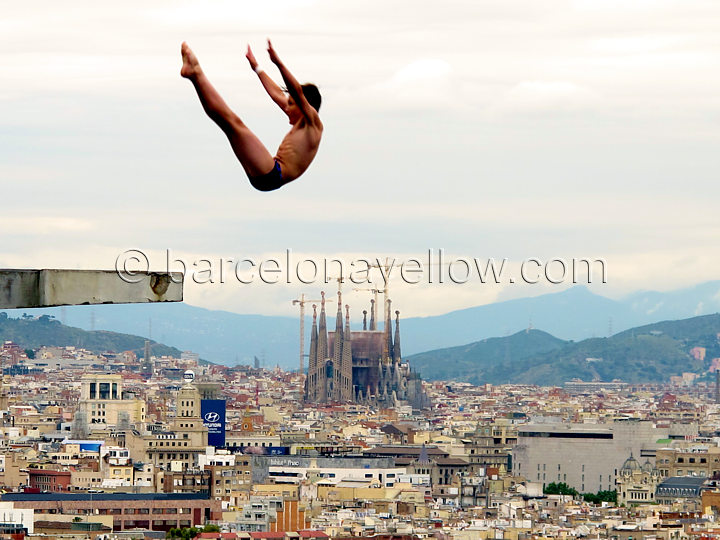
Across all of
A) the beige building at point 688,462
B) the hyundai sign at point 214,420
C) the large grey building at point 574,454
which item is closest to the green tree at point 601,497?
the beige building at point 688,462

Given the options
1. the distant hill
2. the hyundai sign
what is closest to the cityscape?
the hyundai sign

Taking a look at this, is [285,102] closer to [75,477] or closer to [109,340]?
[75,477]

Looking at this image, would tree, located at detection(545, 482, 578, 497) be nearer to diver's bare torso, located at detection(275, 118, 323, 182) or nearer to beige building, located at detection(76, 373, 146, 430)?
beige building, located at detection(76, 373, 146, 430)

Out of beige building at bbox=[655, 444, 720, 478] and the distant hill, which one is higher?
the distant hill

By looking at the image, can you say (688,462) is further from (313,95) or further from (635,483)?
(313,95)

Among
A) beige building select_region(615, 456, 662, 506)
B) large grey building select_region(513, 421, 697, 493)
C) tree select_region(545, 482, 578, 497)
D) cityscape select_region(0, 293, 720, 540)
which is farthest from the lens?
large grey building select_region(513, 421, 697, 493)

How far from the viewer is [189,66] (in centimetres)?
512

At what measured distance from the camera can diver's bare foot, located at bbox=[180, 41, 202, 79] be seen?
510 cm

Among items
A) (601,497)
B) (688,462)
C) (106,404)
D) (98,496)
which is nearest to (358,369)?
(106,404)

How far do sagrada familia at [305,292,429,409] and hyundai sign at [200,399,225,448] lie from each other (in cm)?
3986

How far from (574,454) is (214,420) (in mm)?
14510

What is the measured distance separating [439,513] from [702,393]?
128068 mm

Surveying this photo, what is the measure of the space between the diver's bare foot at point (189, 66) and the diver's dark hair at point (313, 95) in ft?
1.50

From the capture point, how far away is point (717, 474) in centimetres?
7469
